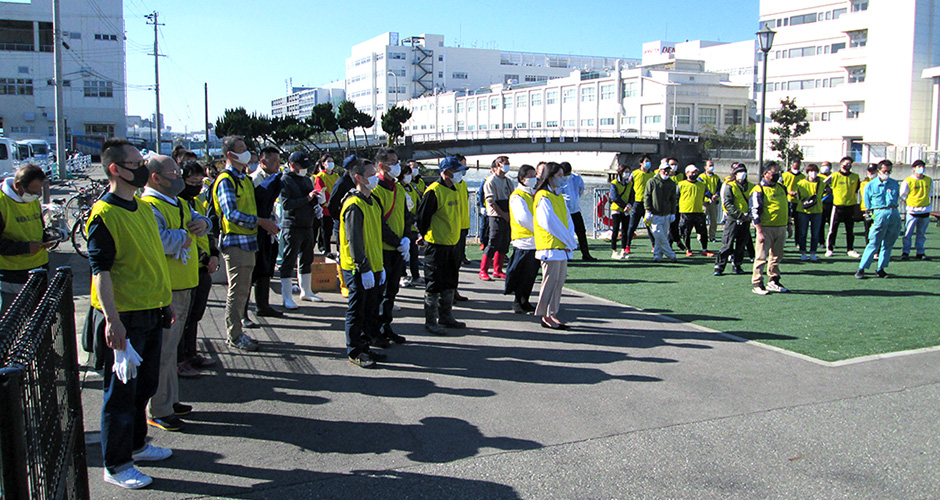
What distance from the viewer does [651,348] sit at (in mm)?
7270

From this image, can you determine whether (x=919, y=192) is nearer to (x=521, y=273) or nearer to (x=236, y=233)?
(x=521, y=273)

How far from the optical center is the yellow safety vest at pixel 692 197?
1396 cm

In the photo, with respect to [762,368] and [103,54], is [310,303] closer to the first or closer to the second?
[762,368]

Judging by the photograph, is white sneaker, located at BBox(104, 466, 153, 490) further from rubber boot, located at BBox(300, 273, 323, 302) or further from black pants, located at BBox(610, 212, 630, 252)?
black pants, located at BBox(610, 212, 630, 252)

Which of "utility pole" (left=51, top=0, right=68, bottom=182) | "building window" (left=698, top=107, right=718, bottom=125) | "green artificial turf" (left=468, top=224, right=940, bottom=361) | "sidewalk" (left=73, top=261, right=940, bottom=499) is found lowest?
"sidewalk" (left=73, top=261, right=940, bottom=499)

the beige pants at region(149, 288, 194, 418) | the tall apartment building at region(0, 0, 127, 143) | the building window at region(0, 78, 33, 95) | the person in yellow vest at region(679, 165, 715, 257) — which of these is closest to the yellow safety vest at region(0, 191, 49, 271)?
the beige pants at region(149, 288, 194, 418)

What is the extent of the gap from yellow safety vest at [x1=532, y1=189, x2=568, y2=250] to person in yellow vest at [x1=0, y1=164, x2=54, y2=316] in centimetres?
495

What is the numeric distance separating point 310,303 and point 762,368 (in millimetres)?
5779

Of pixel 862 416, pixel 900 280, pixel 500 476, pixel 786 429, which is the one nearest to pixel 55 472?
pixel 500 476

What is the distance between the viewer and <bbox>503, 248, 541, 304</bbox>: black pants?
866 cm

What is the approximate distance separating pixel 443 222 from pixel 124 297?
4.30m

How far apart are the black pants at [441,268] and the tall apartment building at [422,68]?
378 ft

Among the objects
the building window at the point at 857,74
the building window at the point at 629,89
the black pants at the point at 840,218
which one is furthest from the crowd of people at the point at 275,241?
the building window at the point at 629,89

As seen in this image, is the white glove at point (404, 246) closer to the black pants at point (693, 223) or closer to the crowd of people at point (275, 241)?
the crowd of people at point (275, 241)
